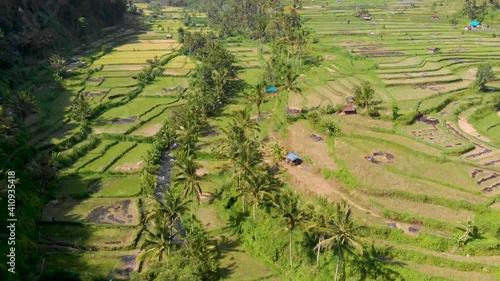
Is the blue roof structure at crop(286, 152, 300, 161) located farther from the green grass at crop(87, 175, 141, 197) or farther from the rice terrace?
the green grass at crop(87, 175, 141, 197)

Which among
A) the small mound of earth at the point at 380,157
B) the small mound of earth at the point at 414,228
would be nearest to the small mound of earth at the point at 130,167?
the small mound of earth at the point at 380,157

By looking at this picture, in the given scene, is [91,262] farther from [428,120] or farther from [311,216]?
[428,120]

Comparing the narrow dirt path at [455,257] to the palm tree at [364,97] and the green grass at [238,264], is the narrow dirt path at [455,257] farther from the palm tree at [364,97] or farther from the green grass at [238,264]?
the palm tree at [364,97]

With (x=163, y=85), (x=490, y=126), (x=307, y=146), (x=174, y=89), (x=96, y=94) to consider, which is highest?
(x=96, y=94)

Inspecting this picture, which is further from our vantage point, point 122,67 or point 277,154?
point 122,67

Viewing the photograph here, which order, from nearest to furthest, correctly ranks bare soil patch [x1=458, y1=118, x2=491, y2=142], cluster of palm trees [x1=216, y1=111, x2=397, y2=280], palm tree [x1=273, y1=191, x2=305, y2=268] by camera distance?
cluster of palm trees [x1=216, y1=111, x2=397, y2=280]
palm tree [x1=273, y1=191, x2=305, y2=268]
bare soil patch [x1=458, y1=118, x2=491, y2=142]

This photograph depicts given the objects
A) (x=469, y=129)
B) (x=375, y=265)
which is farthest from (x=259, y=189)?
(x=469, y=129)

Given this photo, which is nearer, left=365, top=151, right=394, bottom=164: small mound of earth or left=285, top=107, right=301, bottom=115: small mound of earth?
left=365, top=151, right=394, bottom=164: small mound of earth

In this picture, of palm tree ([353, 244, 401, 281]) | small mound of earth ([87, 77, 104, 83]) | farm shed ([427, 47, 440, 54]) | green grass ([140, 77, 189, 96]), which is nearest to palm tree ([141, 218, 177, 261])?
palm tree ([353, 244, 401, 281])

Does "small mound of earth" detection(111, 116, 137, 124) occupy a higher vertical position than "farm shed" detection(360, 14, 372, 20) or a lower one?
lower
